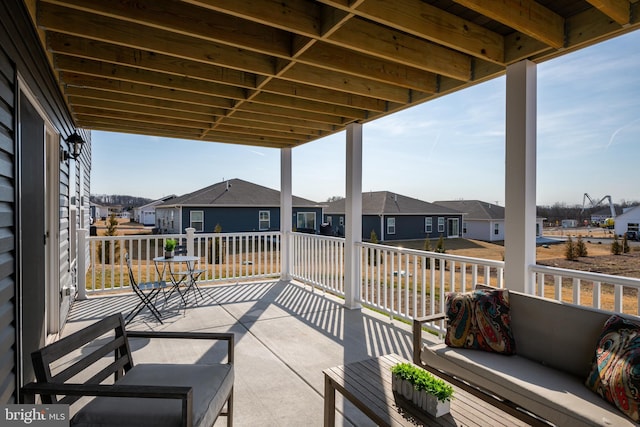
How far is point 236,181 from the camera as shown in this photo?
20.2 metres

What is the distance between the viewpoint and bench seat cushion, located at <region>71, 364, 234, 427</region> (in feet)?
5.14

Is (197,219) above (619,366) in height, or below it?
above

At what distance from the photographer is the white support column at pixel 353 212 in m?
5.06

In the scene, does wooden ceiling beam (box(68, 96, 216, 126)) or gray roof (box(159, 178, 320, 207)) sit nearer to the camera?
wooden ceiling beam (box(68, 96, 216, 126))

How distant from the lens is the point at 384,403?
1.75 m

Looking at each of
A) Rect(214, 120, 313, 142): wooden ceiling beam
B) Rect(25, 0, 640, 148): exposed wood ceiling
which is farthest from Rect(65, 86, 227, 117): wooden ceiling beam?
Rect(214, 120, 313, 142): wooden ceiling beam

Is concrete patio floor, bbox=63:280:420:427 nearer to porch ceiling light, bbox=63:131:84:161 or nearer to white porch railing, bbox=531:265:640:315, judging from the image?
white porch railing, bbox=531:265:640:315

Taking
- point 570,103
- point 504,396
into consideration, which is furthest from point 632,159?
point 504,396

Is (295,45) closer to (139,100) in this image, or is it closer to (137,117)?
(139,100)

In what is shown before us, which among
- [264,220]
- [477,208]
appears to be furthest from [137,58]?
[477,208]

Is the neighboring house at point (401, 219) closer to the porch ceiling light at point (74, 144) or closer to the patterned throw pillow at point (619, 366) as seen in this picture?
the porch ceiling light at point (74, 144)

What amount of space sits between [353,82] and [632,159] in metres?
2.67

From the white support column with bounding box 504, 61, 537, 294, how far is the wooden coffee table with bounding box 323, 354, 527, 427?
4.71 feet

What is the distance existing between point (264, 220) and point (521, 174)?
685 inches
